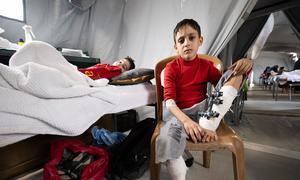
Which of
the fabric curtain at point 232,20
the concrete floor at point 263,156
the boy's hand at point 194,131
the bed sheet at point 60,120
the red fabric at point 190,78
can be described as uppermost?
the fabric curtain at point 232,20

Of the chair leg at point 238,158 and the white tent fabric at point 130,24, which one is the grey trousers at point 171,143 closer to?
the chair leg at point 238,158

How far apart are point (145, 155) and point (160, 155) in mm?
379

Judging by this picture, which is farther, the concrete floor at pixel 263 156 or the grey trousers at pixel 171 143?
the concrete floor at pixel 263 156

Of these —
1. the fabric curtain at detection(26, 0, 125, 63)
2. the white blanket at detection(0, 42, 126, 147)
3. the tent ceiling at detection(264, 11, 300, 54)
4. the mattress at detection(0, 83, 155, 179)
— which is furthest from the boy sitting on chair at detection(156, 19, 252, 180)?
the tent ceiling at detection(264, 11, 300, 54)

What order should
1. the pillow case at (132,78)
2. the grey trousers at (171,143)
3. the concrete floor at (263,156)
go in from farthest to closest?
the pillow case at (132,78), the concrete floor at (263,156), the grey trousers at (171,143)

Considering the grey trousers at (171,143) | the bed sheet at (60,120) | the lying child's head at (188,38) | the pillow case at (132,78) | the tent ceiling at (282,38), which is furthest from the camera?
the tent ceiling at (282,38)

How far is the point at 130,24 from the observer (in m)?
2.03

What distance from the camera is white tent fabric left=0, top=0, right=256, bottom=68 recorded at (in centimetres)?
148

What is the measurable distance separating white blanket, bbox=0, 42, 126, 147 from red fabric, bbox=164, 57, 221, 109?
388 millimetres

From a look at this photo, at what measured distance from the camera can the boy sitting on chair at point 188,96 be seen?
26.5 inches

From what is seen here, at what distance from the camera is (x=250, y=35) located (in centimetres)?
254

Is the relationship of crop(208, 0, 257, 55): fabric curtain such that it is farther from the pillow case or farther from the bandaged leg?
the bandaged leg

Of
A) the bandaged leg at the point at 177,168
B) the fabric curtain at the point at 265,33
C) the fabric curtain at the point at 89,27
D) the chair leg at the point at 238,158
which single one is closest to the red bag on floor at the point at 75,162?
the bandaged leg at the point at 177,168

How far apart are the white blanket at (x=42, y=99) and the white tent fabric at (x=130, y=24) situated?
1.15 m
